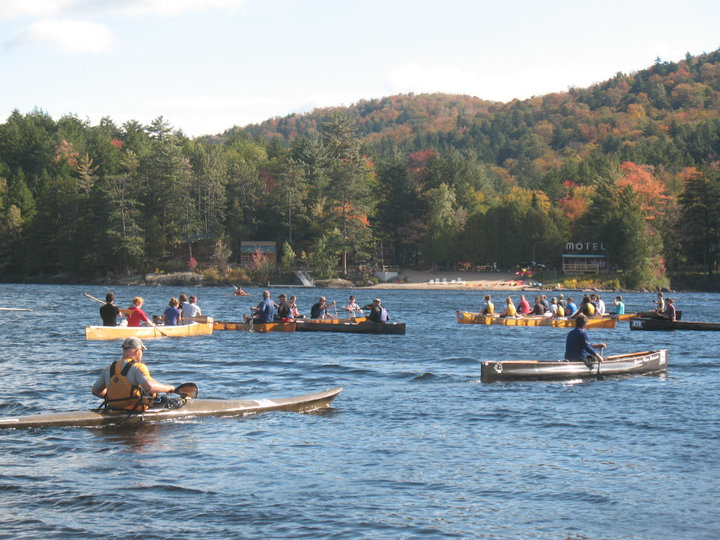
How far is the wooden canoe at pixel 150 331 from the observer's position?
2964cm

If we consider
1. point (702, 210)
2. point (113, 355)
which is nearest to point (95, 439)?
point (113, 355)

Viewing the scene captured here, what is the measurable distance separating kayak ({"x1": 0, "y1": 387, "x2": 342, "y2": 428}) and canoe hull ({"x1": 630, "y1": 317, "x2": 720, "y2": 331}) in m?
24.5

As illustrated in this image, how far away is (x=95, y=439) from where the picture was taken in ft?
48.0

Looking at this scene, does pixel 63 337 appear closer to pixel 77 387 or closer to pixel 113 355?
pixel 113 355

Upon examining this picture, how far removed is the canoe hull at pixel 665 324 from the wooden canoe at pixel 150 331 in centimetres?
1967

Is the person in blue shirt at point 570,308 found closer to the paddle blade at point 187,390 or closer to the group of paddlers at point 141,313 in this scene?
the group of paddlers at point 141,313

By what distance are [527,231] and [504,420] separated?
90176 mm

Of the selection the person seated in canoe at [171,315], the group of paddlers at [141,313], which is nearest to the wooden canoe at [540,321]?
the group of paddlers at [141,313]

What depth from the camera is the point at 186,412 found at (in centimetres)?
1598

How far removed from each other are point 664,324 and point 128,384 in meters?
29.2

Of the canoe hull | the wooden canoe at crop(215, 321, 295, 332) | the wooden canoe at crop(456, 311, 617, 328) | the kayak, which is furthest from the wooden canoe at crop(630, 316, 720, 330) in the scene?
the kayak

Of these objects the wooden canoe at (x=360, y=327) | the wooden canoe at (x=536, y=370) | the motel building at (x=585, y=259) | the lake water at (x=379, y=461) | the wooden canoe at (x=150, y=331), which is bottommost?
the lake water at (x=379, y=461)

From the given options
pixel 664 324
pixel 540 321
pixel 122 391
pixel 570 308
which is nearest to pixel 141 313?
pixel 122 391

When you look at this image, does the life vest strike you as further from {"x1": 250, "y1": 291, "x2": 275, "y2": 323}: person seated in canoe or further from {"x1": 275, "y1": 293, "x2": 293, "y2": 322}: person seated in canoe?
{"x1": 275, "y1": 293, "x2": 293, "y2": 322}: person seated in canoe
